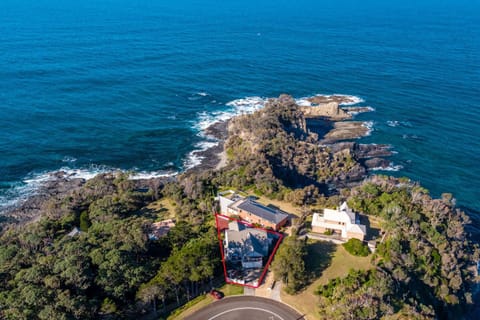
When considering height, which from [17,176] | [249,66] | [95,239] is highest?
[249,66]

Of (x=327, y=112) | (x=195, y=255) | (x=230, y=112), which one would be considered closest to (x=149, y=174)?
(x=230, y=112)

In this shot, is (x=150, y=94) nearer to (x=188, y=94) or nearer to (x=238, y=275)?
(x=188, y=94)

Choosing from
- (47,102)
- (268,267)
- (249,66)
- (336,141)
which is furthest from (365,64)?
(268,267)

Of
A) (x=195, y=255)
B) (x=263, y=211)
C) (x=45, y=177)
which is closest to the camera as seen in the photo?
(x=195, y=255)

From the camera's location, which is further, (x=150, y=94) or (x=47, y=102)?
(x=150, y=94)

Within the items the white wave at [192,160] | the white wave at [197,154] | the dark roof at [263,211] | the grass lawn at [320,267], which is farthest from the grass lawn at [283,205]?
the white wave at [197,154]

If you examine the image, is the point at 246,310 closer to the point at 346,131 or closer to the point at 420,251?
the point at 420,251
